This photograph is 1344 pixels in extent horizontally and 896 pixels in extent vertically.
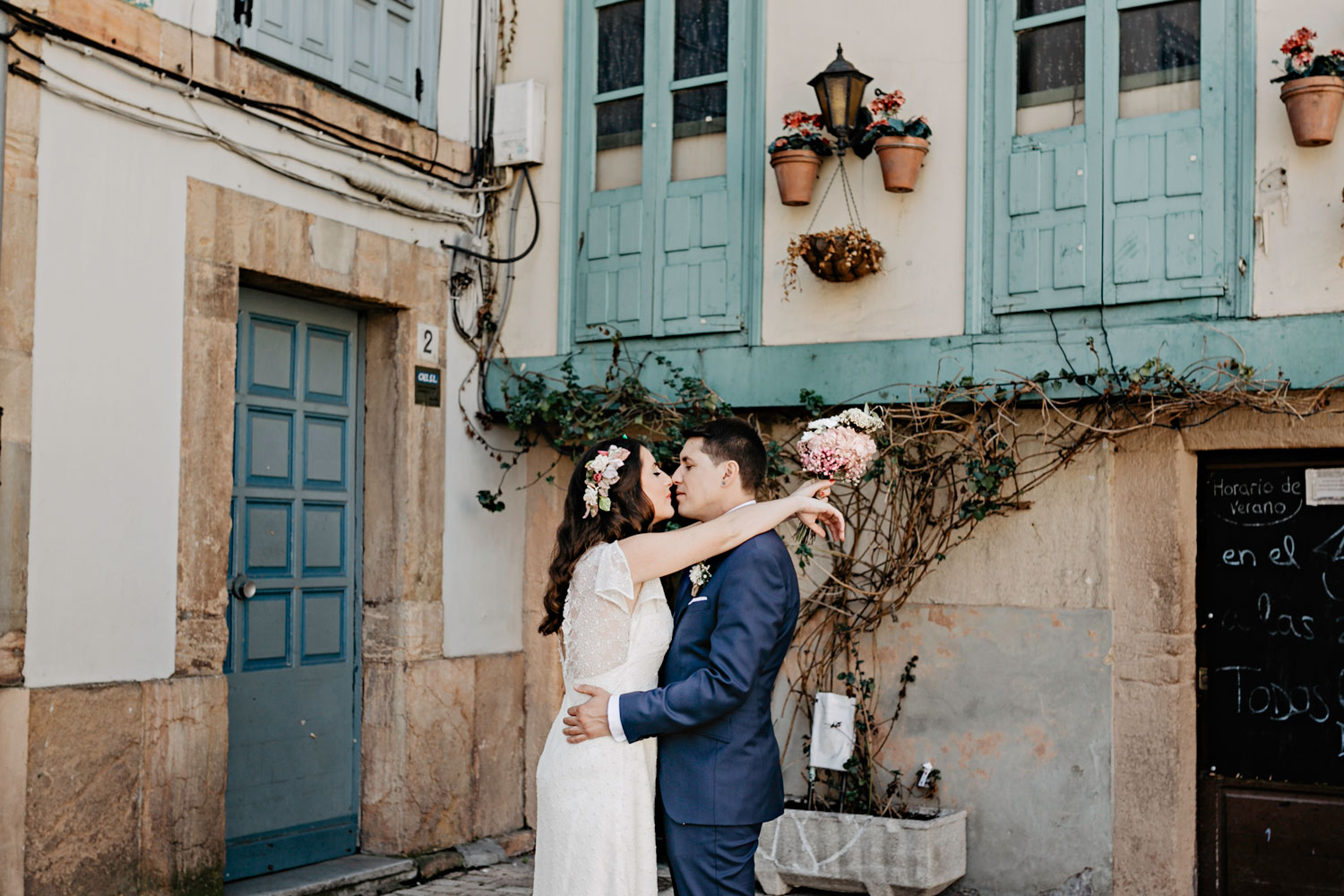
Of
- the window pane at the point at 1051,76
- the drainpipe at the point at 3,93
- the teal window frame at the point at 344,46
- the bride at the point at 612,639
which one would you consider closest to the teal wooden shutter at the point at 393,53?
the teal window frame at the point at 344,46

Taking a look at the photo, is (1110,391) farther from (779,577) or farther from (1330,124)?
(779,577)

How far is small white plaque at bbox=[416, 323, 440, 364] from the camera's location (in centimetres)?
690

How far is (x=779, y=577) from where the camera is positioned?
12.1 feet

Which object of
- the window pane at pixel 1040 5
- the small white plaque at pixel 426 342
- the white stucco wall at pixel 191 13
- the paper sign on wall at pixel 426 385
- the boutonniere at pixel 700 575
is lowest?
the boutonniere at pixel 700 575

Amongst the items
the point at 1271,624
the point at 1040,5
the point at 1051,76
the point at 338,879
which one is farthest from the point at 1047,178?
the point at 338,879

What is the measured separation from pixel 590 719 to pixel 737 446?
2.87 ft

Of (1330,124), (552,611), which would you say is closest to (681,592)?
(552,611)

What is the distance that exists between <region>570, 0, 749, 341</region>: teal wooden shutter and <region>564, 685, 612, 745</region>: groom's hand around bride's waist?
333cm

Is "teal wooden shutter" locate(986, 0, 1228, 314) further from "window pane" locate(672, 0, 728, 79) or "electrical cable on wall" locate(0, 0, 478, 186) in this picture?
"electrical cable on wall" locate(0, 0, 478, 186)

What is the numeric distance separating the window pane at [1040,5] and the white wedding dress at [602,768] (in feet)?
12.2

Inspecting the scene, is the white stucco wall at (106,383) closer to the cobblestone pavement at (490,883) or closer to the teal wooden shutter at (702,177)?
the cobblestone pavement at (490,883)

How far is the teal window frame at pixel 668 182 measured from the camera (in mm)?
6754

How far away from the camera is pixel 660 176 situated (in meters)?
7.05

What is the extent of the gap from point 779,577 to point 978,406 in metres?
2.75
